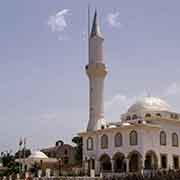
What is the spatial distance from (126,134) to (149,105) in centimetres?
762

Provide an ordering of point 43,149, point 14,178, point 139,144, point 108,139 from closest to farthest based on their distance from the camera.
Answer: point 14,178, point 139,144, point 108,139, point 43,149

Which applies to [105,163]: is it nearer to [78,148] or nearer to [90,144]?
[90,144]

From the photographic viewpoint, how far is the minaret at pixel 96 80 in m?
51.0

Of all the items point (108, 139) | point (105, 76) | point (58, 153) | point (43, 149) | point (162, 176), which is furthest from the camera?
point (43, 149)

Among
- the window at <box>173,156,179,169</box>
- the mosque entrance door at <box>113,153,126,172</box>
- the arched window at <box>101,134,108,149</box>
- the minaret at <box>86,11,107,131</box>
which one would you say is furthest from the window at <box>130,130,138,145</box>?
the window at <box>173,156,179,169</box>

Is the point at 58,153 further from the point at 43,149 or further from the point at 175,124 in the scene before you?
the point at 175,124

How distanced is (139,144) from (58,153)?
85.2ft

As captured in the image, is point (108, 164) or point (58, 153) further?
point (58, 153)

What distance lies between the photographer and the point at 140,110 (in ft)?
173

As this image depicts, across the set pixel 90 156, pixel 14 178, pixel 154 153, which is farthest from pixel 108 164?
pixel 14 178

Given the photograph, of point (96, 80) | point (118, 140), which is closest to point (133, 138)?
point (118, 140)

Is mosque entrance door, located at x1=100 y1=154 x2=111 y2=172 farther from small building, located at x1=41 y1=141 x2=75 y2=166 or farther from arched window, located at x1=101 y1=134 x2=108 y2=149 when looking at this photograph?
small building, located at x1=41 y1=141 x2=75 y2=166

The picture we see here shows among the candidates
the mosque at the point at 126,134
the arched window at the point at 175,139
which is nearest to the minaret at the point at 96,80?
the mosque at the point at 126,134

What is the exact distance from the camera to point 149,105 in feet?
175
